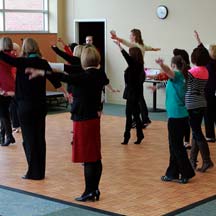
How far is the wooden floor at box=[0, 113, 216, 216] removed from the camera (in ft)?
17.6

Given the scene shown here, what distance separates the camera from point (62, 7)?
14.3 metres

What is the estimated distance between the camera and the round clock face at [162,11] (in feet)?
39.9

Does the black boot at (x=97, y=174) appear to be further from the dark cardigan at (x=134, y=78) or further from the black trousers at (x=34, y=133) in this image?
the dark cardigan at (x=134, y=78)

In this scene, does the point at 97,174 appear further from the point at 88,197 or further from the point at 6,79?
the point at 6,79

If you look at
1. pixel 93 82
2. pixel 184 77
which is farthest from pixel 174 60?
pixel 93 82

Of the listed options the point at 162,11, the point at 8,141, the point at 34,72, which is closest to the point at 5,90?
the point at 8,141

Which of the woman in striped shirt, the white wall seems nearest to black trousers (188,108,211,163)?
the woman in striped shirt

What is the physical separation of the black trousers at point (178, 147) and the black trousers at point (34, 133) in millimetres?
1445

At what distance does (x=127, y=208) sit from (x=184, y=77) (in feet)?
5.39

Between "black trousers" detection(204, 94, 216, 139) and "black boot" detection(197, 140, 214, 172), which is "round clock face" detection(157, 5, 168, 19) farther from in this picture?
"black boot" detection(197, 140, 214, 172)

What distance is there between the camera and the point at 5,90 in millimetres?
7766

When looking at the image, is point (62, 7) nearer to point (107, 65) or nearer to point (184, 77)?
point (107, 65)

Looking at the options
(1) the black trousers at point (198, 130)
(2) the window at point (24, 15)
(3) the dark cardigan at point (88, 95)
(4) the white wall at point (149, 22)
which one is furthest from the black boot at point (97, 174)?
(2) the window at point (24, 15)

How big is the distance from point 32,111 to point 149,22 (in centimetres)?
707
